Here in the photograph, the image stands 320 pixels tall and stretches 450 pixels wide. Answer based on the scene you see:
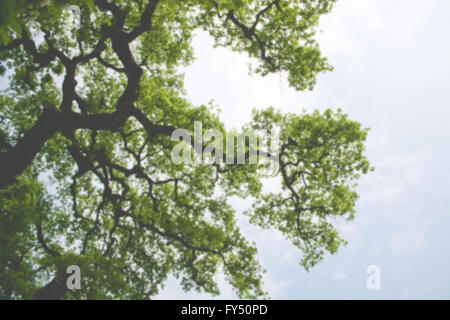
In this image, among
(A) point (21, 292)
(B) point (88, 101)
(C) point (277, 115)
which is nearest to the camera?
(A) point (21, 292)

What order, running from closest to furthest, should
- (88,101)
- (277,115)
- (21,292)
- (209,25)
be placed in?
(21,292) → (209,25) → (277,115) → (88,101)

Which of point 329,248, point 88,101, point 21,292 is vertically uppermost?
point 88,101

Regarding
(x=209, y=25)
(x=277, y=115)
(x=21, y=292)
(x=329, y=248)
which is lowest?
(x=21, y=292)

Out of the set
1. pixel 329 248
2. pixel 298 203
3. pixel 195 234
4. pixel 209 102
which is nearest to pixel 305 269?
pixel 329 248

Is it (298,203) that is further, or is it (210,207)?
(210,207)

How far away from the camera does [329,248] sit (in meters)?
15.1

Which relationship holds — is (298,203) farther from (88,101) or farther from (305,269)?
→ (88,101)

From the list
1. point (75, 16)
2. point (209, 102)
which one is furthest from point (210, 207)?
point (75, 16)

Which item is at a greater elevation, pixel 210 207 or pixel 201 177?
pixel 201 177

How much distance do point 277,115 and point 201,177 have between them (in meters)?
5.26

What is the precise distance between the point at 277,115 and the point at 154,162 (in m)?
7.37

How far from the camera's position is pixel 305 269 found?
607 inches

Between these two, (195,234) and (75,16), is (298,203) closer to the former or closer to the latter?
(195,234)

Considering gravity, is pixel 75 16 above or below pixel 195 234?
above
